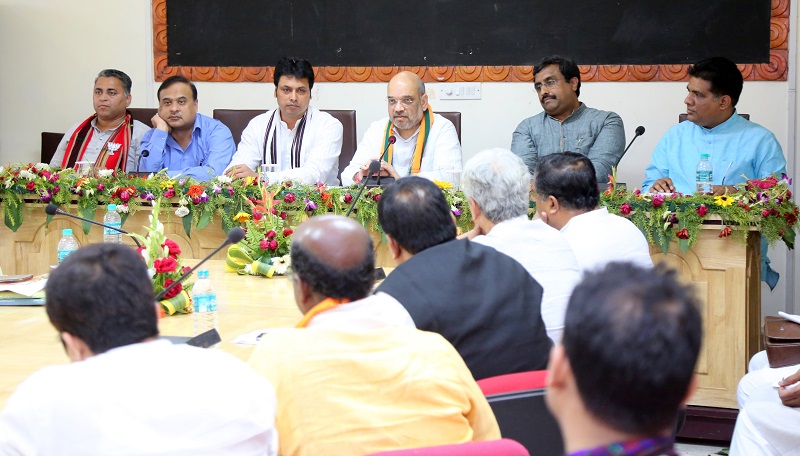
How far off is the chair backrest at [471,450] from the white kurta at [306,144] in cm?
373

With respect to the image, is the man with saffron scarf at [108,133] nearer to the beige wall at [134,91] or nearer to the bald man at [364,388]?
the beige wall at [134,91]

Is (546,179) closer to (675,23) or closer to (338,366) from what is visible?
(338,366)

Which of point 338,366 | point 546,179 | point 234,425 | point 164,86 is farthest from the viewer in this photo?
point 164,86

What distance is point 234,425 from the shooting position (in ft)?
4.93

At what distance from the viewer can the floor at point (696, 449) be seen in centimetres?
371

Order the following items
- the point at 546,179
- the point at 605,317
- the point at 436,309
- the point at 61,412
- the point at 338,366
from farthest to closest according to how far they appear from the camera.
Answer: the point at 546,179
the point at 436,309
the point at 338,366
the point at 61,412
the point at 605,317

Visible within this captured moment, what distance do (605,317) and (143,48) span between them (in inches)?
240

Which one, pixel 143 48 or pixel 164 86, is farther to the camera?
pixel 143 48

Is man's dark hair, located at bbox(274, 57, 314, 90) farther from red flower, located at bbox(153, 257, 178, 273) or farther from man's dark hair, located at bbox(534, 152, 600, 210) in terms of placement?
red flower, located at bbox(153, 257, 178, 273)

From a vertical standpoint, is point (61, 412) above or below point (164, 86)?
below

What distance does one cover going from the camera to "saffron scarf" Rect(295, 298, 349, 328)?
5.96ft

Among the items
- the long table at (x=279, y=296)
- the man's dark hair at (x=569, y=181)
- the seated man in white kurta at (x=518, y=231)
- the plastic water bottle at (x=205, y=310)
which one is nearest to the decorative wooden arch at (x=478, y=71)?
the long table at (x=279, y=296)

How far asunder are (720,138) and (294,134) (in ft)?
7.49

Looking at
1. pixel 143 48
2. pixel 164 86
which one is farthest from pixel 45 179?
pixel 143 48
